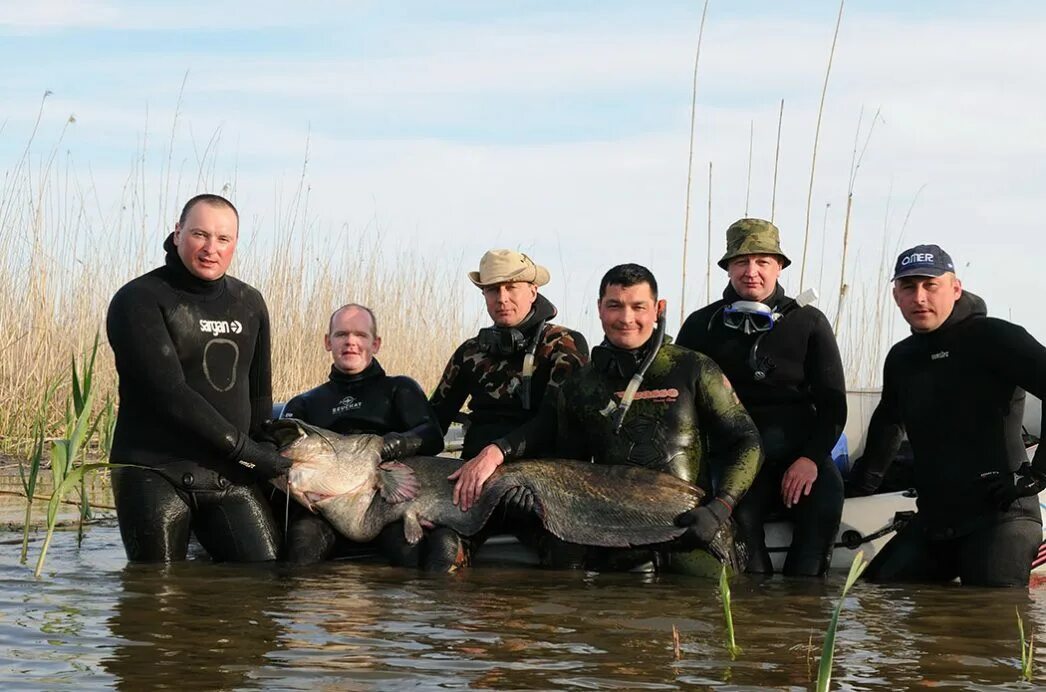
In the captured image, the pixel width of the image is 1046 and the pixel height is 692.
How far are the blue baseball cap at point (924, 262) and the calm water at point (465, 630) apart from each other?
1.32 metres

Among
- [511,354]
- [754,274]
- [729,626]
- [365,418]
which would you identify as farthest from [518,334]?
[729,626]

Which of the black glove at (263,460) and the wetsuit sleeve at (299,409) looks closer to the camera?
the black glove at (263,460)

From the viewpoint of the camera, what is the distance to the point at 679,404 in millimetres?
6066

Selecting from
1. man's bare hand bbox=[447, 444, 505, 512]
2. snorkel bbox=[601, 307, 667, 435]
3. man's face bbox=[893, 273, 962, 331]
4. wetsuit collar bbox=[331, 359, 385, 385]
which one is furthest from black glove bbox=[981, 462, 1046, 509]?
wetsuit collar bbox=[331, 359, 385, 385]

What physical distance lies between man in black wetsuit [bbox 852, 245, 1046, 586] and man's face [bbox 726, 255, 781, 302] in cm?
60

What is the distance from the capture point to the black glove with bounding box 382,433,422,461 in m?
6.31

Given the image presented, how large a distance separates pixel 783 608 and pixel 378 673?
1.92m

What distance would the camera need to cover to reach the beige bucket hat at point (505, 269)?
6.41 metres

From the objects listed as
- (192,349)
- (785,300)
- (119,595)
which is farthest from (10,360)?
(785,300)

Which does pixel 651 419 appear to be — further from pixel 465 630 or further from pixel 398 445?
pixel 465 630

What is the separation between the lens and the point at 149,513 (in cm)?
604

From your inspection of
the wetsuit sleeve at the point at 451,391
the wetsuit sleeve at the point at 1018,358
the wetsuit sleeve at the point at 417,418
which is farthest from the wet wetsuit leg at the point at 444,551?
the wetsuit sleeve at the point at 1018,358

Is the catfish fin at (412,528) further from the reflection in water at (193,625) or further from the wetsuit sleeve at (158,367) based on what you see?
the wetsuit sleeve at (158,367)

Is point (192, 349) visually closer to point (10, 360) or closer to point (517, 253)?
point (517, 253)
